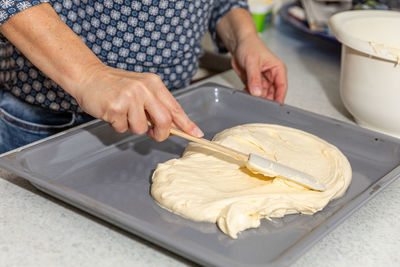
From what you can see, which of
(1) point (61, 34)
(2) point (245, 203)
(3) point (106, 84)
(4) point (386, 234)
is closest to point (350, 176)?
(4) point (386, 234)

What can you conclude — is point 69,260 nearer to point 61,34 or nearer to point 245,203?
point 245,203

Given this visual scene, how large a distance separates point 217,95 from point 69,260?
0.60 metres

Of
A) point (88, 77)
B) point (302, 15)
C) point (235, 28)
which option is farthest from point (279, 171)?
point (302, 15)

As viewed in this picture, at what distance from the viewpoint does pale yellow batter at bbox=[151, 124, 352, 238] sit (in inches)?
28.5

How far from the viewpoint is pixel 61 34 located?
802 mm

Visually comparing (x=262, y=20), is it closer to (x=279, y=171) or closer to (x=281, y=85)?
(x=281, y=85)

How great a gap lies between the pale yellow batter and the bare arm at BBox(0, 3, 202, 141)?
0.09 metres

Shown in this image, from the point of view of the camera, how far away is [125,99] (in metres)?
0.76

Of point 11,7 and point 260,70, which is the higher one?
point 11,7

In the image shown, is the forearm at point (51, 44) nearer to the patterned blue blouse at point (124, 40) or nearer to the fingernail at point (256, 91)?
the patterned blue blouse at point (124, 40)

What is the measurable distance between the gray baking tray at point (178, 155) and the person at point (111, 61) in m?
0.08

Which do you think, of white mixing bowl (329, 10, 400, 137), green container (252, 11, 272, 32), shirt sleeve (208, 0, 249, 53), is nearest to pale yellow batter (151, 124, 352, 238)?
white mixing bowl (329, 10, 400, 137)

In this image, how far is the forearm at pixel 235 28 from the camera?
126cm

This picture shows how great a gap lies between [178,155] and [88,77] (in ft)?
0.83
